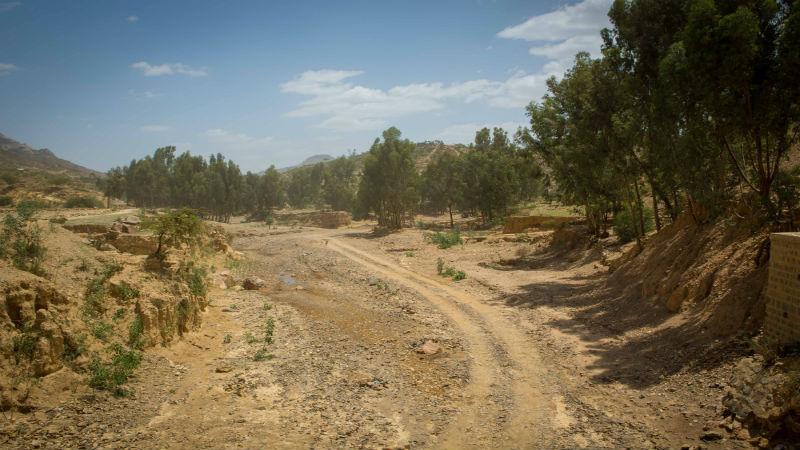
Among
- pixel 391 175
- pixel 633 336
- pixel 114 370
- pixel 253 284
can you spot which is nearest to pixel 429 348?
pixel 633 336

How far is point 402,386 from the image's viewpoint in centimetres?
895

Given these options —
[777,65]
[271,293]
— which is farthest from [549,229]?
[777,65]

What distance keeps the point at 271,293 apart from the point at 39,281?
11.6 metres

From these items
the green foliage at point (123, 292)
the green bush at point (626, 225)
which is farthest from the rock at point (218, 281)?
the green bush at point (626, 225)

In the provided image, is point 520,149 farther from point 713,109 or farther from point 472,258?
point 713,109

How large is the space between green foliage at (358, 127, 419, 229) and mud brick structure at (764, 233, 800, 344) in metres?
37.5

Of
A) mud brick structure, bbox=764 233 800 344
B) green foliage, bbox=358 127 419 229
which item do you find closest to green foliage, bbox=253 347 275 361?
mud brick structure, bbox=764 233 800 344

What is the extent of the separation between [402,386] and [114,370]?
535 cm

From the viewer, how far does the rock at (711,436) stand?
5.96 m

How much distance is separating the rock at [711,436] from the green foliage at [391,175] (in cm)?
3869

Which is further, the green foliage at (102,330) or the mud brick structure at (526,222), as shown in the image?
the mud brick structure at (526,222)

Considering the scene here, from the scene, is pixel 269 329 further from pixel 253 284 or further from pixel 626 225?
pixel 626 225

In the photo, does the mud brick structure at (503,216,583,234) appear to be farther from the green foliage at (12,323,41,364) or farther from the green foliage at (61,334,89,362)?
the green foliage at (12,323,41,364)

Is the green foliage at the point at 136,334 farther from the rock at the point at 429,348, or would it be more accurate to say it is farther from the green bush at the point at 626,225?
the green bush at the point at 626,225
